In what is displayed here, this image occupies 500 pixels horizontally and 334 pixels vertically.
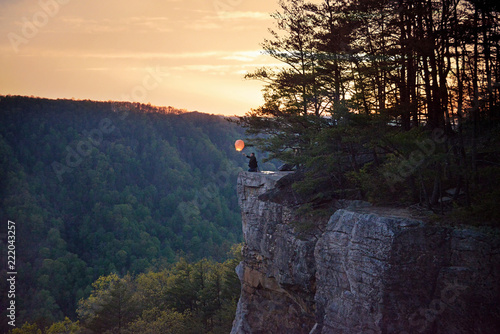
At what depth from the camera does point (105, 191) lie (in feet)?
282

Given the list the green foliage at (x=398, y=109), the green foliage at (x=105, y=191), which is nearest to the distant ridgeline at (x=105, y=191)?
the green foliage at (x=105, y=191)

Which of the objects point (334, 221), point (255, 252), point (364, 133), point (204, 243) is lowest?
point (204, 243)

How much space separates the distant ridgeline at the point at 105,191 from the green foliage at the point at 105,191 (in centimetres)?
23

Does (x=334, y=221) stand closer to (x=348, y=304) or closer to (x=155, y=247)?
(x=348, y=304)

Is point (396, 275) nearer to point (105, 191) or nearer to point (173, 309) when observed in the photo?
point (173, 309)

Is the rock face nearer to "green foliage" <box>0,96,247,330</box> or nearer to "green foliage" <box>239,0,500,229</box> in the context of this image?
"green foliage" <box>239,0,500,229</box>

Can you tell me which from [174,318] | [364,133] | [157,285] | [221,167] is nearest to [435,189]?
[364,133]

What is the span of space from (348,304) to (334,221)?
2266 mm

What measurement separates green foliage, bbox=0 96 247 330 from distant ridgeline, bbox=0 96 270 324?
23cm

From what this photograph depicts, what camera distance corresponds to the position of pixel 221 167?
10206 cm

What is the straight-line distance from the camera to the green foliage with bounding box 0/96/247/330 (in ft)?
204

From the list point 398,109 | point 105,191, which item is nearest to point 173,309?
point 398,109
